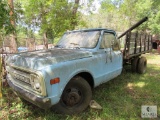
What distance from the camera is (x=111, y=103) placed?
400 centimetres

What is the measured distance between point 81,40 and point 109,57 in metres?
0.94

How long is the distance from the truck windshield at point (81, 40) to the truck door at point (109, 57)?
249mm

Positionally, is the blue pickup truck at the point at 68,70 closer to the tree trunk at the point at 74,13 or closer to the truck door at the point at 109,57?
the truck door at the point at 109,57

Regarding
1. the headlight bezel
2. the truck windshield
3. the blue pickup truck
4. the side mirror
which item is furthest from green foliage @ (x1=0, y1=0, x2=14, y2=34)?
the side mirror

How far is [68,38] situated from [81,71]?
1.73 meters

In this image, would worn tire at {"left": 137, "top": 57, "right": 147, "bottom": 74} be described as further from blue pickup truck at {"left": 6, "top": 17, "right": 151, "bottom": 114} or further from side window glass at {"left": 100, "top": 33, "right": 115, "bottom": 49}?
side window glass at {"left": 100, "top": 33, "right": 115, "bottom": 49}

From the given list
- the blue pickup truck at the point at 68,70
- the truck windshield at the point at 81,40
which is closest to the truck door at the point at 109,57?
the blue pickup truck at the point at 68,70

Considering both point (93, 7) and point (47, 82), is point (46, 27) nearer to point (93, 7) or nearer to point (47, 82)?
point (93, 7)

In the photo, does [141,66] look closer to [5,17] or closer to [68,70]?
[68,70]

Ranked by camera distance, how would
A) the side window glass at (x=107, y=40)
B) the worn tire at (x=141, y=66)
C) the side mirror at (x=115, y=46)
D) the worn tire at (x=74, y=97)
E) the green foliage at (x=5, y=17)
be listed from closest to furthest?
the green foliage at (x=5, y=17) < the worn tire at (x=74, y=97) < the side window glass at (x=107, y=40) < the side mirror at (x=115, y=46) < the worn tire at (x=141, y=66)

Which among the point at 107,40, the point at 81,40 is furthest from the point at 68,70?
the point at 107,40

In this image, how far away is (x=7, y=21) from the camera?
3.32 meters

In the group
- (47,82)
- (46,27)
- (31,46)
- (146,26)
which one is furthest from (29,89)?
(146,26)

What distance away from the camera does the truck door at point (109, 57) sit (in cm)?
407
